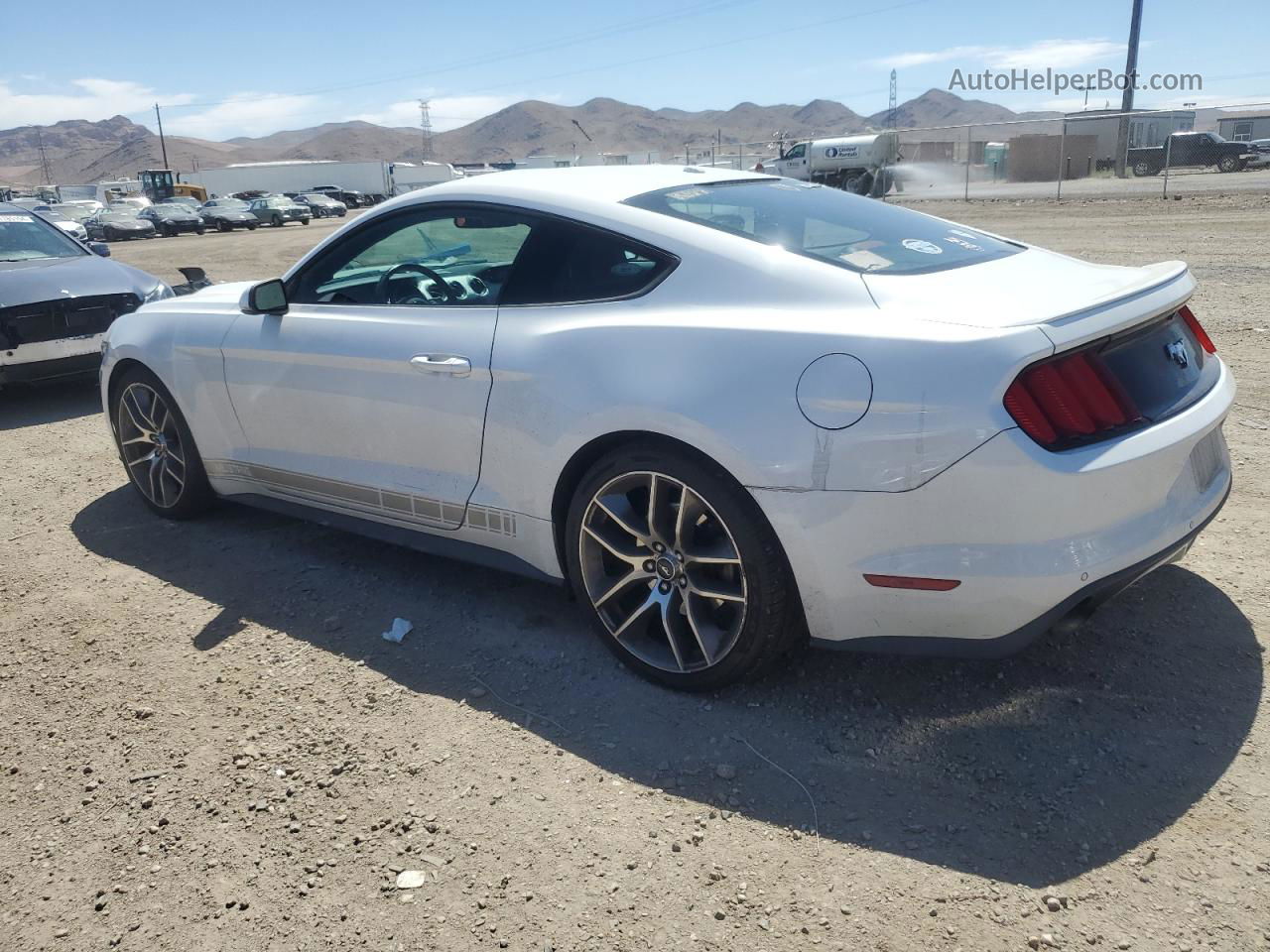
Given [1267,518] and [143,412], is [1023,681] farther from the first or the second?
[143,412]

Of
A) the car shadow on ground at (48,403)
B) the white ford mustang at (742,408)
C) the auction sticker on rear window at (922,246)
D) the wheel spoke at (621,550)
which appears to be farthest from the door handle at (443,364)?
the car shadow on ground at (48,403)

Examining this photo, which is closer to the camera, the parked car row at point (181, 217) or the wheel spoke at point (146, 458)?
the wheel spoke at point (146, 458)

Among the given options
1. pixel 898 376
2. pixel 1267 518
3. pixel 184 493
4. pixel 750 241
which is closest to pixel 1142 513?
pixel 898 376

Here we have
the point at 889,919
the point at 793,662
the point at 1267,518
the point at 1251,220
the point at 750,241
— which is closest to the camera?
the point at 889,919

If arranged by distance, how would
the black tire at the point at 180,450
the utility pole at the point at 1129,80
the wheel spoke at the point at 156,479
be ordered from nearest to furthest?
the black tire at the point at 180,450, the wheel spoke at the point at 156,479, the utility pole at the point at 1129,80

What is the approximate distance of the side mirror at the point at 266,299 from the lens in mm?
4066

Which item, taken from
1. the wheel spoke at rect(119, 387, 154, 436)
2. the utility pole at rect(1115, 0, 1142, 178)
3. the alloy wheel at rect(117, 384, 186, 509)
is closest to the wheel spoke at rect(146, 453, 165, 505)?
the alloy wheel at rect(117, 384, 186, 509)

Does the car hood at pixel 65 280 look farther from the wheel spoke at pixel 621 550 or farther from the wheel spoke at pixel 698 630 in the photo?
the wheel spoke at pixel 698 630

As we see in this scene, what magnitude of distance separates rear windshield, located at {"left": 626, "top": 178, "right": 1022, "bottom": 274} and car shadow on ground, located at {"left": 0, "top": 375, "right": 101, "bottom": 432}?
19.5 ft

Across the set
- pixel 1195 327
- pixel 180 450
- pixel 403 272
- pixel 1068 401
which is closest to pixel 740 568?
pixel 1068 401

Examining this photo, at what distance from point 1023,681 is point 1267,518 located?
1768 millimetres

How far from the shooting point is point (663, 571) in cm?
306

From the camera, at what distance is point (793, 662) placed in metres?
3.26

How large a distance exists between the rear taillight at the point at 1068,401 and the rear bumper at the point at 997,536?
1.9 inches
